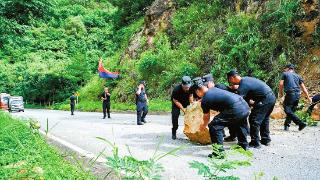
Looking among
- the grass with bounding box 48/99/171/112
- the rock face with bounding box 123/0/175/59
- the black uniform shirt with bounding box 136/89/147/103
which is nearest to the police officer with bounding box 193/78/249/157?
the black uniform shirt with bounding box 136/89/147/103

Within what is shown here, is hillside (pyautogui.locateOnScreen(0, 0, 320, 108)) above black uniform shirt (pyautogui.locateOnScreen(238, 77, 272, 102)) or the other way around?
above

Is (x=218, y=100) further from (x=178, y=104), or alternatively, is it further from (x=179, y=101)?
(x=179, y=101)

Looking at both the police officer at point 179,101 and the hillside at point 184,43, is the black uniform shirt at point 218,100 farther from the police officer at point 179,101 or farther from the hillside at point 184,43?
the hillside at point 184,43

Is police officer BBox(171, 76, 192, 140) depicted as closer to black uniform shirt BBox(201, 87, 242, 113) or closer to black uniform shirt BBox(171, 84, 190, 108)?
black uniform shirt BBox(171, 84, 190, 108)

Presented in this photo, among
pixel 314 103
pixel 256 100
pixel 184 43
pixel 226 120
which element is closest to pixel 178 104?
pixel 256 100

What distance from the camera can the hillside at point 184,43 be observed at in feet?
54.7

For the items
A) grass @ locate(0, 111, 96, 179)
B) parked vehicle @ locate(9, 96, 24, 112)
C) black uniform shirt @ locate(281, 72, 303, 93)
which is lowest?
parked vehicle @ locate(9, 96, 24, 112)

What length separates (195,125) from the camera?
9328mm

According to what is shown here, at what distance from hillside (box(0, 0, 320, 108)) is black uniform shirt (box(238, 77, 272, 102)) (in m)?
6.84

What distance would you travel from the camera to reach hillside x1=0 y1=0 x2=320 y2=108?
54.7ft

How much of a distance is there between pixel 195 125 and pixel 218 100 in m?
1.98

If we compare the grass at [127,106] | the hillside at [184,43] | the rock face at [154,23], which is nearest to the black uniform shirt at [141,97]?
the hillside at [184,43]

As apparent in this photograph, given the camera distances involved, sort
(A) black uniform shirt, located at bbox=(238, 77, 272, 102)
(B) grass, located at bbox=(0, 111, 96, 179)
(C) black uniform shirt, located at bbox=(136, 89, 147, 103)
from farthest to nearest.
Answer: (C) black uniform shirt, located at bbox=(136, 89, 147, 103), (A) black uniform shirt, located at bbox=(238, 77, 272, 102), (B) grass, located at bbox=(0, 111, 96, 179)

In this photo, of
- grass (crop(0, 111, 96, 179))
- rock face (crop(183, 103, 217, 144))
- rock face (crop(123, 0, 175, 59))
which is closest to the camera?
grass (crop(0, 111, 96, 179))
